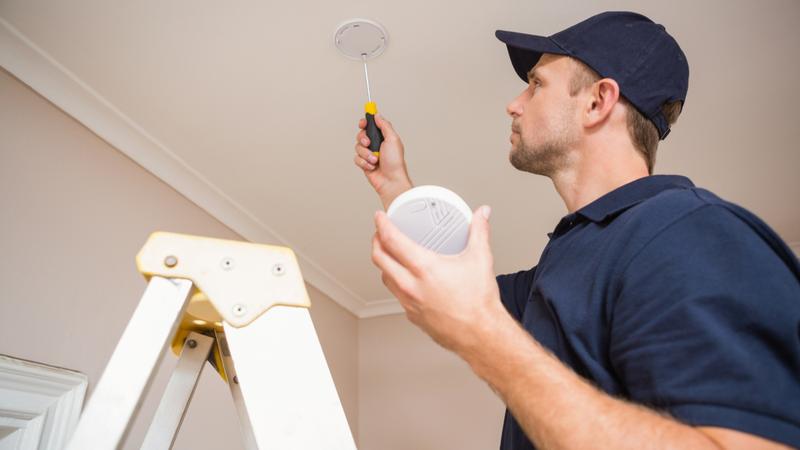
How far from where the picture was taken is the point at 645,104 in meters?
0.90

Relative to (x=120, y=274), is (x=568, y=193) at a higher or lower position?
higher

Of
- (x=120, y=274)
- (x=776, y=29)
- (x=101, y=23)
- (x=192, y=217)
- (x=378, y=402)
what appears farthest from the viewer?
(x=378, y=402)

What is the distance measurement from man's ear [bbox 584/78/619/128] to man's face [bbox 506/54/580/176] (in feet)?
0.07

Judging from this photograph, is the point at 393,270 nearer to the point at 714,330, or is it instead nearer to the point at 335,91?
the point at 714,330

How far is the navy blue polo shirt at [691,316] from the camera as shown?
433 mm

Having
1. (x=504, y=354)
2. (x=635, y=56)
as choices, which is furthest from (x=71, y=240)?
(x=635, y=56)

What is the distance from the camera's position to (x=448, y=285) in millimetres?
510

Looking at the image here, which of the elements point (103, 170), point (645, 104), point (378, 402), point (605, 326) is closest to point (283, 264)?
point (605, 326)

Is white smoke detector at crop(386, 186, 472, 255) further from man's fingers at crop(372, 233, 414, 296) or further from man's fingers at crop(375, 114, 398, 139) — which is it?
man's fingers at crop(375, 114, 398, 139)

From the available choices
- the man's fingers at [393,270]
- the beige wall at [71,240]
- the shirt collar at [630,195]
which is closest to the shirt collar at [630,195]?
the shirt collar at [630,195]

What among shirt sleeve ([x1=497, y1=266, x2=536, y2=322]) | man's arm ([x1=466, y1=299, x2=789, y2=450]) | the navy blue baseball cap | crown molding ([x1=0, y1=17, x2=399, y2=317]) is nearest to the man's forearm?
man's arm ([x1=466, y1=299, x2=789, y2=450])

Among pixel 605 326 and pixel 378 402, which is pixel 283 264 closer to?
pixel 605 326

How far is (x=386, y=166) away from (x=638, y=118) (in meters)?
0.52

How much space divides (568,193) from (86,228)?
131cm
